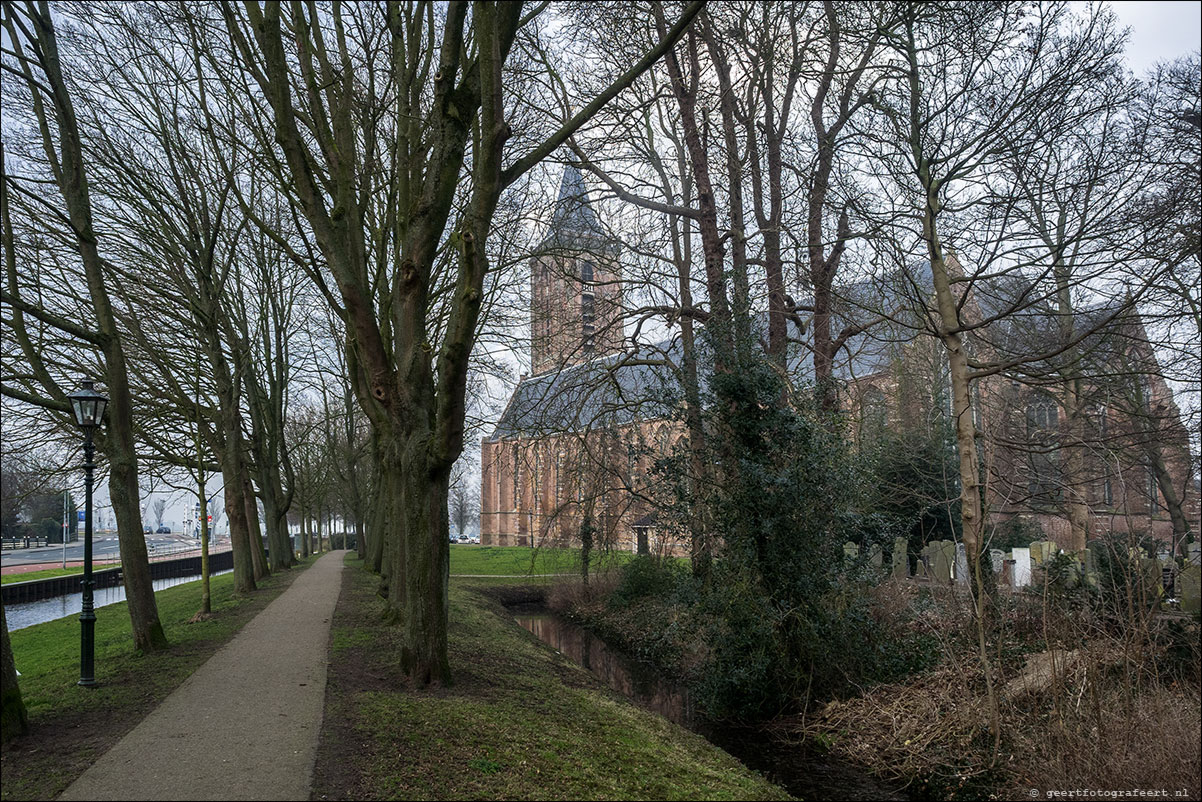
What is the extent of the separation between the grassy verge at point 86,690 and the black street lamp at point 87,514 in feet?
0.88

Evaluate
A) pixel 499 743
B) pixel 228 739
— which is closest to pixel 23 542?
pixel 228 739

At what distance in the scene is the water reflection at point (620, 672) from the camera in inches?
475

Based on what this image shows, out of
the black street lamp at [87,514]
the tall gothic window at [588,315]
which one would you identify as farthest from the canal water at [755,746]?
the black street lamp at [87,514]

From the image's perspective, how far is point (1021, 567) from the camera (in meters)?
18.8

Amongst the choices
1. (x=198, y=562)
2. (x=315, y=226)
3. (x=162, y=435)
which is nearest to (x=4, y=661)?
(x=315, y=226)

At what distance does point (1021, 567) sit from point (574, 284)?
12456 mm

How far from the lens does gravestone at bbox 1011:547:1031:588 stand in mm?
18208

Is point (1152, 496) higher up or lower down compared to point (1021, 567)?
higher up

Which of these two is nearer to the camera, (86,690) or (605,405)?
(86,690)

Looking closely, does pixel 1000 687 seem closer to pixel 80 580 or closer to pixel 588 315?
pixel 588 315

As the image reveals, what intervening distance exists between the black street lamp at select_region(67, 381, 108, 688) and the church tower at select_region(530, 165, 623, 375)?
295 inches

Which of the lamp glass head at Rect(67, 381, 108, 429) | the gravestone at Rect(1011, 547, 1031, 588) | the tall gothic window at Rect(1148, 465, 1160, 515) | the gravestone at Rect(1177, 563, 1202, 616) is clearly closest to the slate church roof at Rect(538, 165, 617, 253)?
the lamp glass head at Rect(67, 381, 108, 429)

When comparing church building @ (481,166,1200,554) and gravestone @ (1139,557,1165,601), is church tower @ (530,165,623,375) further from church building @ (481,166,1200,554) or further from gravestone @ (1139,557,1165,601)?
gravestone @ (1139,557,1165,601)

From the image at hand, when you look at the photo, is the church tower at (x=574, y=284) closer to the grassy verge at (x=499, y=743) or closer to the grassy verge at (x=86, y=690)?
the grassy verge at (x=499, y=743)
